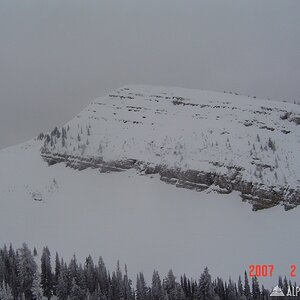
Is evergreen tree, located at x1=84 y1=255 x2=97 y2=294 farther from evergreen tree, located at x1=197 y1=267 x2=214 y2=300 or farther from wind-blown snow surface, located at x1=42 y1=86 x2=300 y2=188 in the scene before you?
wind-blown snow surface, located at x1=42 y1=86 x2=300 y2=188

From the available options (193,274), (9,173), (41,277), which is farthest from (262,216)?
(9,173)

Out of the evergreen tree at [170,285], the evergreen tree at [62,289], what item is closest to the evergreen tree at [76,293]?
the evergreen tree at [62,289]

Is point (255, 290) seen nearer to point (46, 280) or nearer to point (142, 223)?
point (46, 280)

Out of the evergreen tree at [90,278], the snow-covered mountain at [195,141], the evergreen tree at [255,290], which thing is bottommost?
the evergreen tree at [255,290]

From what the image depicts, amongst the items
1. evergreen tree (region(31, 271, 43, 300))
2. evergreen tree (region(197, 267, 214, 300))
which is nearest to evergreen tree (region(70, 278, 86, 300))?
evergreen tree (region(31, 271, 43, 300))

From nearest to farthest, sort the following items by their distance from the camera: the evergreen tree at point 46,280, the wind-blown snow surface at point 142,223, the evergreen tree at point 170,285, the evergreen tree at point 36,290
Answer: the evergreen tree at point 36,290
the evergreen tree at point 170,285
the evergreen tree at point 46,280
the wind-blown snow surface at point 142,223

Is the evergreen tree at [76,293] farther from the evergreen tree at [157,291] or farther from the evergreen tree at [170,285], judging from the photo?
the evergreen tree at [170,285]
